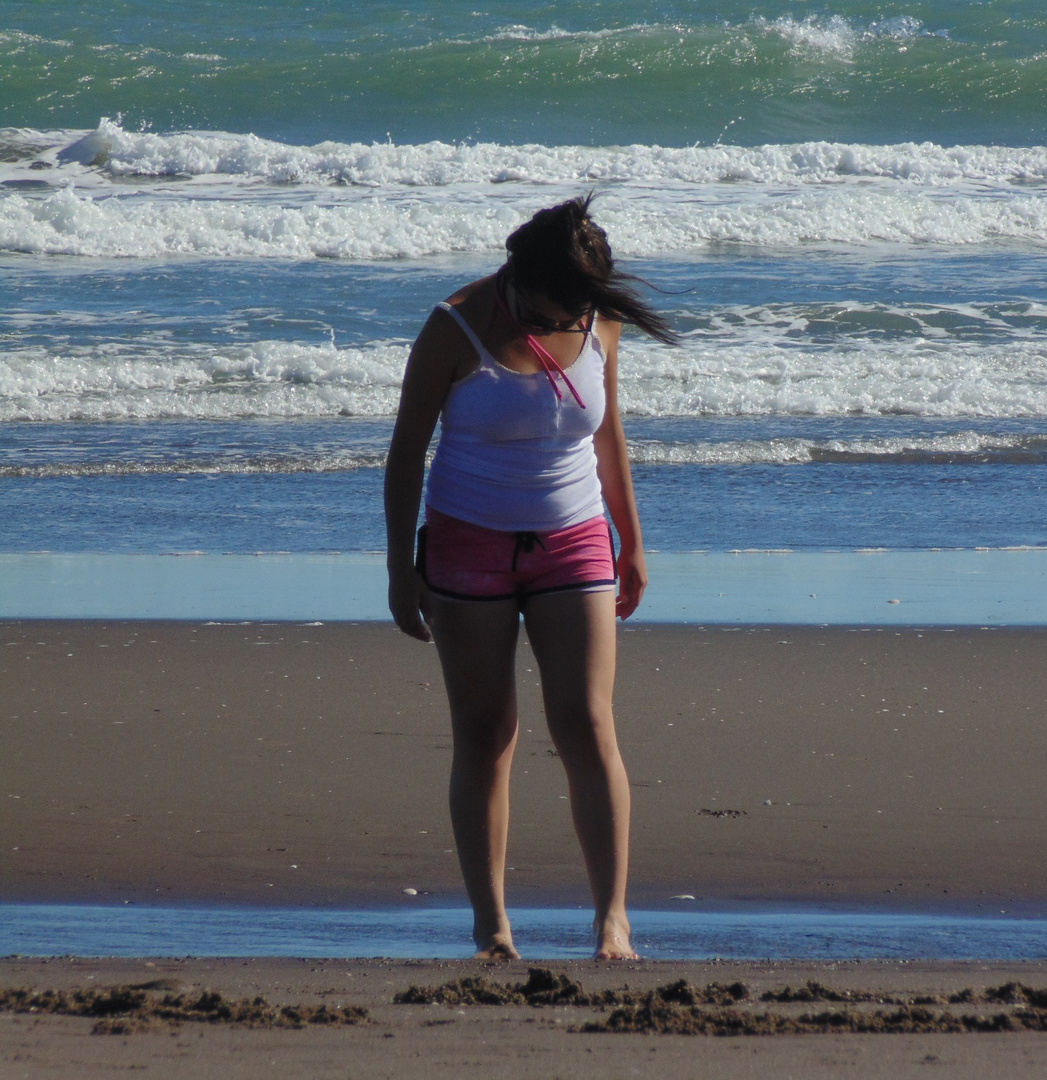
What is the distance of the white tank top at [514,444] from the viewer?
236 cm

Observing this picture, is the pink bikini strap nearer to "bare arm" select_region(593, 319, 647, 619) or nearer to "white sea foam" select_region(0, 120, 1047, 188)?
"bare arm" select_region(593, 319, 647, 619)

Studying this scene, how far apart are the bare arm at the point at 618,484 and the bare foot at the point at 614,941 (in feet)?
1.98

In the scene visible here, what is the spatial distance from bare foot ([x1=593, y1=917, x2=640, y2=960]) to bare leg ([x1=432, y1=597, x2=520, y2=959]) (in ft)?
0.54

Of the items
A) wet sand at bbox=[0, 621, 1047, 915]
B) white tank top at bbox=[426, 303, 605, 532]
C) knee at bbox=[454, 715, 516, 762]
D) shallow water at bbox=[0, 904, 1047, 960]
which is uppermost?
white tank top at bbox=[426, 303, 605, 532]

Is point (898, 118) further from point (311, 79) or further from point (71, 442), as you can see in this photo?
point (71, 442)

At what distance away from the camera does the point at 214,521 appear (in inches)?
282

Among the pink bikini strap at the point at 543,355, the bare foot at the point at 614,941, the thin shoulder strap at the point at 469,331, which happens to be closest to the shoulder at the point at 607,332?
the pink bikini strap at the point at 543,355

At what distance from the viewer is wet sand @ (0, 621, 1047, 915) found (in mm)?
2975

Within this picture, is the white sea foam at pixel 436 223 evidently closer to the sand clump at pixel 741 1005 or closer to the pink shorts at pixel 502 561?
the pink shorts at pixel 502 561

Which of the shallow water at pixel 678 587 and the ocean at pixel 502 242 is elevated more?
the ocean at pixel 502 242

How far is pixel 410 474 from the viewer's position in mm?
2443

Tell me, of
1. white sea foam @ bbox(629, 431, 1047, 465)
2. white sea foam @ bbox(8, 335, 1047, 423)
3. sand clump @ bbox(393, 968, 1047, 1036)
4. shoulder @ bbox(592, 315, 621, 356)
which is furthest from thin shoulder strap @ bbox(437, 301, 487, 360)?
white sea foam @ bbox(8, 335, 1047, 423)

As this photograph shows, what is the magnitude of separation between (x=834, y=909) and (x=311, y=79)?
79.0 ft

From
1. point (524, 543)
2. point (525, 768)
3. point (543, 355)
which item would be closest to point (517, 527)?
point (524, 543)
